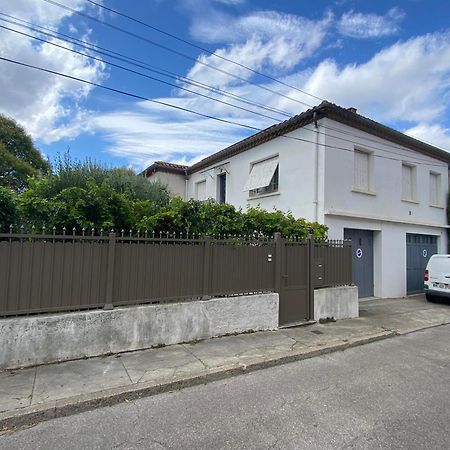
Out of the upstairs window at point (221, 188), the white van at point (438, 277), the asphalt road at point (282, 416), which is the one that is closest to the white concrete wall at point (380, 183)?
the white van at point (438, 277)

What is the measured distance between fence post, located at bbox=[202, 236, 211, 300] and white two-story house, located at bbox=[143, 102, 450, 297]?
15.8ft

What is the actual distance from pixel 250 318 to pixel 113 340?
108 inches

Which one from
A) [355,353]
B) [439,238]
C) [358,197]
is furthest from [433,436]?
[439,238]

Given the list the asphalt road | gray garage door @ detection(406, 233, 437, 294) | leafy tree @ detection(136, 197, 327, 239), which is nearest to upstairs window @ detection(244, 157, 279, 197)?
leafy tree @ detection(136, 197, 327, 239)

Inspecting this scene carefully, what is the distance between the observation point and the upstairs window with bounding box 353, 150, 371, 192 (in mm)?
11594

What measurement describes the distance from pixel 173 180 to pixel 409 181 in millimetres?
11106

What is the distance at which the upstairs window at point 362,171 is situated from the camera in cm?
1159

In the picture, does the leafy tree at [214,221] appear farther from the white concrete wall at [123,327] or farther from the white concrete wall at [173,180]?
the white concrete wall at [173,180]

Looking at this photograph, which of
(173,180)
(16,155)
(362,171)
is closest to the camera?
(362,171)

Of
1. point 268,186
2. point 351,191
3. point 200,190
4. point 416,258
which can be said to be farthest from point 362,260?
point 200,190

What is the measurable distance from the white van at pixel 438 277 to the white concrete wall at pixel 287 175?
14.4 feet

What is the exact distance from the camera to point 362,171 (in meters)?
11.8

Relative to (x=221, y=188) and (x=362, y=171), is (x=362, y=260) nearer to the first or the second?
(x=362, y=171)

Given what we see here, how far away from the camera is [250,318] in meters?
7.03
